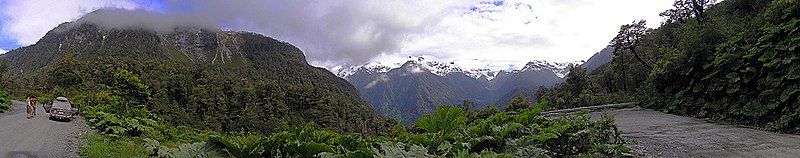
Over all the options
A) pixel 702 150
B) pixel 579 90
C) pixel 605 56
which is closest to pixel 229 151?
pixel 702 150

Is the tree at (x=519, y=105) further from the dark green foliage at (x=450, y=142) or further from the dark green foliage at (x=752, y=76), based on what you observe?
the dark green foliage at (x=450, y=142)

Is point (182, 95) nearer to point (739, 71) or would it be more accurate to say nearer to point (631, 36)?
point (631, 36)

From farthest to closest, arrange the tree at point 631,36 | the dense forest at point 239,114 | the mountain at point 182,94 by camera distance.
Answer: the mountain at point 182,94, the tree at point 631,36, the dense forest at point 239,114

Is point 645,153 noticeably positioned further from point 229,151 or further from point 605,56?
point 605,56

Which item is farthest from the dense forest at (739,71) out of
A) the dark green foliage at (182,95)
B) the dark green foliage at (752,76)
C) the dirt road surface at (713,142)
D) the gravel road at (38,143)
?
the gravel road at (38,143)

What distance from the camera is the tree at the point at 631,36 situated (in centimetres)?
3038

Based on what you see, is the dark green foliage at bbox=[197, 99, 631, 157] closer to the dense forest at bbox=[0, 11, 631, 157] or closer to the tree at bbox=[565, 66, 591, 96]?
the dense forest at bbox=[0, 11, 631, 157]

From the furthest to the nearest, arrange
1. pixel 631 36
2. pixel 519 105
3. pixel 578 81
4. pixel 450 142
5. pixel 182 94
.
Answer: pixel 182 94 < pixel 578 81 < pixel 631 36 < pixel 519 105 < pixel 450 142

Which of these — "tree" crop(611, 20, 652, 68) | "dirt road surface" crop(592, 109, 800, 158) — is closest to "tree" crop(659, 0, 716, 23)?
"tree" crop(611, 20, 652, 68)

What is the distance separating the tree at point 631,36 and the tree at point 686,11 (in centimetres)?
208

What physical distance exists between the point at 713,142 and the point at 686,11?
24476 mm

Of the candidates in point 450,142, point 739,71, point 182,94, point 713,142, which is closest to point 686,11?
point 739,71

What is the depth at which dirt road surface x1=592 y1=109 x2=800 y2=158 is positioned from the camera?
7.61 metres

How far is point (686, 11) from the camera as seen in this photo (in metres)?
30.1
